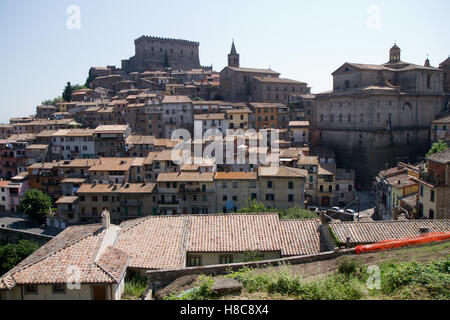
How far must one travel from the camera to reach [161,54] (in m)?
97.1

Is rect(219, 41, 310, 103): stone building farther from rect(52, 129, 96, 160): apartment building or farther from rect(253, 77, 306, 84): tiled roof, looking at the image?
rect(52, 129, 96, 160): apartment building

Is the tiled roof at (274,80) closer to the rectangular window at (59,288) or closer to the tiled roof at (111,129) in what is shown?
the tiled roof at (111,129)

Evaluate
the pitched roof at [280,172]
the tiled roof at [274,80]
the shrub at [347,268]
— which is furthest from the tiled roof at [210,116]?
the shrub at [347,268]

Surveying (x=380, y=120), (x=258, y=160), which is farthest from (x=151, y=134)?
(x=380, y=120)

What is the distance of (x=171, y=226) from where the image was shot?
18562mm

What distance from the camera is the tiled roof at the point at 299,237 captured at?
16297 mm

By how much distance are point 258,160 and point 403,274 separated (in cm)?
3345

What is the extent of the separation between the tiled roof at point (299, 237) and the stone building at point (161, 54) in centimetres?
8135

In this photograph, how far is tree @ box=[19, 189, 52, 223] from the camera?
4391 centimetres

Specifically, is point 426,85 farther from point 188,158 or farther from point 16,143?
point 16,143

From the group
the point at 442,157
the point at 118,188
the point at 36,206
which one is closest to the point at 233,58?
the point at 118,188

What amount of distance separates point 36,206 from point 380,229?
3960 cm

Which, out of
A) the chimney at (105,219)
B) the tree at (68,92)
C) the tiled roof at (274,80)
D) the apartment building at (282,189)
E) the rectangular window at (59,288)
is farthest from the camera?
the tree at (68,92)

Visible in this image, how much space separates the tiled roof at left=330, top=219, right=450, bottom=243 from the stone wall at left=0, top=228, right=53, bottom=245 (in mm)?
31138
